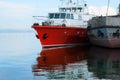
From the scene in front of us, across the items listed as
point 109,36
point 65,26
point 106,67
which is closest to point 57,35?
point 65,26

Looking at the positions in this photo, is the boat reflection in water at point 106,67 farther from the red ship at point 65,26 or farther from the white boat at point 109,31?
the red ship at point 65,26

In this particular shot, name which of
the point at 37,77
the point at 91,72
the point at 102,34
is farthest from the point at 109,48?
the point at 37,77

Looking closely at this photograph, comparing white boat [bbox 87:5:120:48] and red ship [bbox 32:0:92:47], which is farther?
red ship [bbox 32:0:92:47]

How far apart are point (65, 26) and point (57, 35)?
1124 mm

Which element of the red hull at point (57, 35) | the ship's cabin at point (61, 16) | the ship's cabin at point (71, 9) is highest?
the ship's cabin at point (71, 9)

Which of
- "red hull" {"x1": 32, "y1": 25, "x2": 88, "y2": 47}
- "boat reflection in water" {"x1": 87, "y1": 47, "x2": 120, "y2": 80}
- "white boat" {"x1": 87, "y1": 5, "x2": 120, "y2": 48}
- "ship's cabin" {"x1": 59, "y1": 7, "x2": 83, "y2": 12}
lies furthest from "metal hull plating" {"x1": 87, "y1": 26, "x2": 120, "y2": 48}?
"ship's cabin" {"x1": 59, "y1": 7, "x2": 83, "y2": 12}

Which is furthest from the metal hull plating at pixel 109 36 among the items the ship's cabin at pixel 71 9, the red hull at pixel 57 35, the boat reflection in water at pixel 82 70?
the boat reflection in water at pixel 82 70

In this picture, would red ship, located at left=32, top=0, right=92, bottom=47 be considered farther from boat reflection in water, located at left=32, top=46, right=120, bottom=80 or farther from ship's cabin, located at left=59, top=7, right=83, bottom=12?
boat reflection in water, located at left=32, top=46, right=120, bottom=80

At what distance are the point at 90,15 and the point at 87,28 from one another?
412 centimetres

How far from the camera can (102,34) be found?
106ft

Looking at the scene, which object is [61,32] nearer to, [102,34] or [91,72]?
[102,34]

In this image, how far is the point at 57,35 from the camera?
3506 cm

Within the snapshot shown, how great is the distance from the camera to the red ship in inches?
1365

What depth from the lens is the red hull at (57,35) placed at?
34.6 meters
